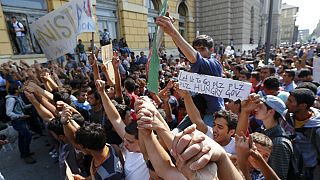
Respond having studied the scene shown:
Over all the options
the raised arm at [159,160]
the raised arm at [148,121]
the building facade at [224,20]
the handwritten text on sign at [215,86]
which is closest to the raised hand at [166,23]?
the handwritten text on sign at [215,86]

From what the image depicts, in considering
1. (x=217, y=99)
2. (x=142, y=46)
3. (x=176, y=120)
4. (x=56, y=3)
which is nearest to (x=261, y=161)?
(x=217, y=99)

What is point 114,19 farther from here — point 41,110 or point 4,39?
point 41,110

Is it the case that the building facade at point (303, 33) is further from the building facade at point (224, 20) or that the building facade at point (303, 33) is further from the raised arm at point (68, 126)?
the raised arm at point (68, 126)

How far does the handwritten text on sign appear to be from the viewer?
1.94m

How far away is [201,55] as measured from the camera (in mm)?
2365

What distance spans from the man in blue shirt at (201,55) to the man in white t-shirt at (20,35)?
8824 millimetres

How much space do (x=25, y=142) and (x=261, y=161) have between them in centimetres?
446

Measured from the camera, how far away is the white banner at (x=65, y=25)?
17.6 ft

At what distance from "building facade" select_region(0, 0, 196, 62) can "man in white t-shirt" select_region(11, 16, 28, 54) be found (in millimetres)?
166

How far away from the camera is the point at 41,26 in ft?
18.0

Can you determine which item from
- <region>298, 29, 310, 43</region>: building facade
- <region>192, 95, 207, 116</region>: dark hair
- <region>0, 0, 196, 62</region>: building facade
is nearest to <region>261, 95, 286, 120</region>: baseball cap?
<region>192, 95, 207, 116</region>: dark hair

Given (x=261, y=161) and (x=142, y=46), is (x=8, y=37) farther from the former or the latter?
(x=261, y=161)

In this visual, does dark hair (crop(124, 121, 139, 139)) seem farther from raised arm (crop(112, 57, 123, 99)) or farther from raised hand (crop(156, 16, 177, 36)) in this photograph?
raised arm (crop(112, 57, 123, 99))

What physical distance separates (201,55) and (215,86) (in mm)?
421
